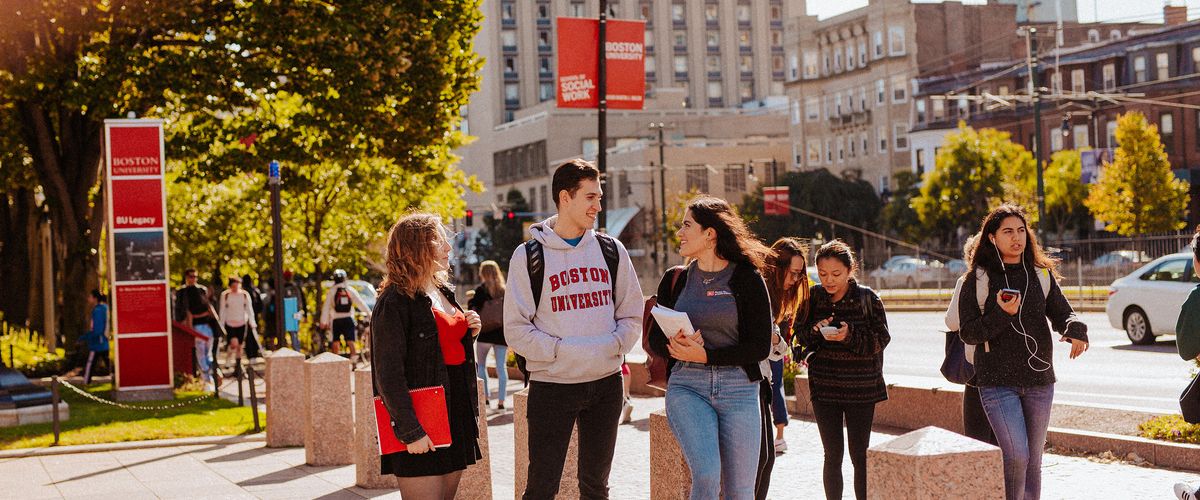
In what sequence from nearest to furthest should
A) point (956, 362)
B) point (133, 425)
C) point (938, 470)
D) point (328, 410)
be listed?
1. point (938, 470)
2. point (956, 362)
3. point (328, 410)
4. point (133, 425)

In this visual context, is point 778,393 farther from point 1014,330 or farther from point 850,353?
point 1014,330

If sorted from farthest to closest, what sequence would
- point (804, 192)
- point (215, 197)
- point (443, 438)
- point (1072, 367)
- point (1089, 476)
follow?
point (804, 192) → point (215, 197) → point (1072, 367) → point (1089, 476) → point (443, 438)

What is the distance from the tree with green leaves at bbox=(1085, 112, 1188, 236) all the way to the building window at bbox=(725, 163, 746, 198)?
102ft

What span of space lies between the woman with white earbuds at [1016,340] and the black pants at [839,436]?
2.11ft

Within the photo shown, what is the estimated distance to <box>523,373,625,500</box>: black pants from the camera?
19.7 feet

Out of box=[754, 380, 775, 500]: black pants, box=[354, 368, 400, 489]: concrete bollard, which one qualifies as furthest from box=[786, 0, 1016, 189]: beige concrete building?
box=[754, 380, 775, 500]: black pants

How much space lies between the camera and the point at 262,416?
15.7 m

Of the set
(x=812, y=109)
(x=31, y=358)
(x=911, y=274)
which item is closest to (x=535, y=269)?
(x=31, y=358)

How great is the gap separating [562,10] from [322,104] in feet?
313

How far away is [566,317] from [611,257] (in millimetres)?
→ 359

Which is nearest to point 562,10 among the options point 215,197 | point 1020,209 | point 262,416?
point 215,197

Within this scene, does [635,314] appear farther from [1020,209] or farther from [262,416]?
[262,416]

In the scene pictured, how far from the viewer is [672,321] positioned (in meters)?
5.73

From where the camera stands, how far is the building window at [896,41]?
93.4 metres
